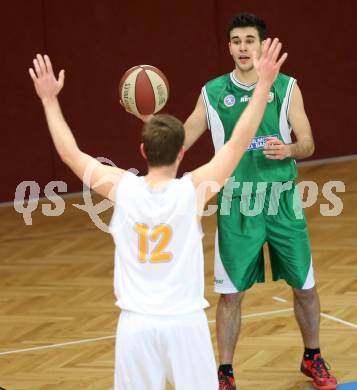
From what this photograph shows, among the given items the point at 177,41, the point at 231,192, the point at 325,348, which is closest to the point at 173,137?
the point at 231,192

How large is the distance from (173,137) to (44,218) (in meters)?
6.73

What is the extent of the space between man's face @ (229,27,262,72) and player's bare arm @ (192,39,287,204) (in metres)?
1.59

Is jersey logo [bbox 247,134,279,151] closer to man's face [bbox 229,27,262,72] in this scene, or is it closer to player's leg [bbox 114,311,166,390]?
man's face [bbox 229,27,262,72]

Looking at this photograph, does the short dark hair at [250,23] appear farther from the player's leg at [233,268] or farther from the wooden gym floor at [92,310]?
the wooden gym floor at [92,310]

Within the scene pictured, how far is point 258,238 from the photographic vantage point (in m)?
6.35

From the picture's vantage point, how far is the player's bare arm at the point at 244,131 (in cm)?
466

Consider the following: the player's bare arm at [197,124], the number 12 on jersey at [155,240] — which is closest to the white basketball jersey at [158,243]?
the number 12 on jersey at [155,240]

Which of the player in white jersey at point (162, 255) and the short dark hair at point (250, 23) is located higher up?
the short dark hair at point (250, 23)

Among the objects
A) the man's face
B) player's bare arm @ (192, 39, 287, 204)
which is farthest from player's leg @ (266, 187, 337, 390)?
player's bare arm @ (192, 39, 287, 204)

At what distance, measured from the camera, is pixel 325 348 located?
281 inches

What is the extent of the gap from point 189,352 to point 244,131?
917 millimetres

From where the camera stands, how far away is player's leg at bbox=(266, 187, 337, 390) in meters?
6.38

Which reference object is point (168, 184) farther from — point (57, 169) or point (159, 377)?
point (57, 169)

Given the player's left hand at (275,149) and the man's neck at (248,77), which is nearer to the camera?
the player's left hand at (275,149)
